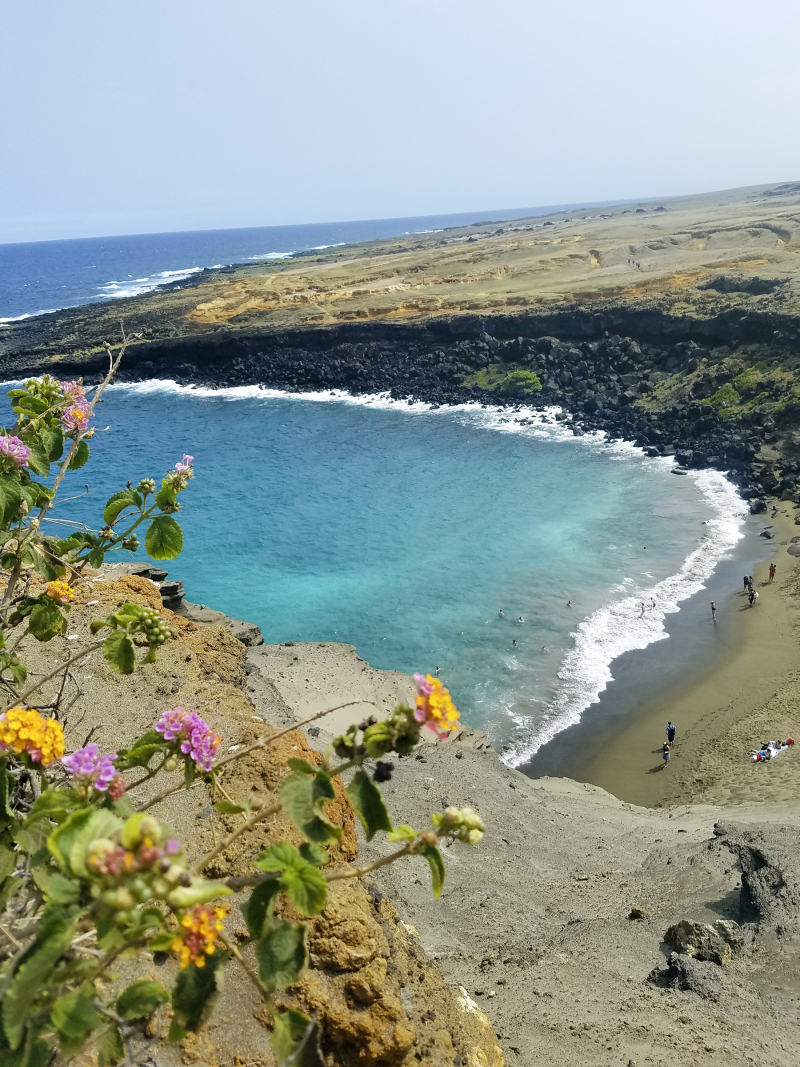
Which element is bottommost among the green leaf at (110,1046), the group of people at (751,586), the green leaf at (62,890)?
the group of people at (751,586)

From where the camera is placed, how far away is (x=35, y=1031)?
2.06 metres

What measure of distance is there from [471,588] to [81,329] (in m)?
55.7

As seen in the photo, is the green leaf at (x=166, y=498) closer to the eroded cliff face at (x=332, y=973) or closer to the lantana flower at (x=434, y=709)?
the eroded cliff face at (x=332, y=973)

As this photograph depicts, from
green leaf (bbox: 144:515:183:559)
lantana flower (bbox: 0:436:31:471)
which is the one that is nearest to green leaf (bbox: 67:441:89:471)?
lantana flower (bbox: 0:436:31:471)

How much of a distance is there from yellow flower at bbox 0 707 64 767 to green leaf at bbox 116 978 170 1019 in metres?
0.83

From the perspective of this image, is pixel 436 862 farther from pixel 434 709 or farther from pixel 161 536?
pixel 161 536

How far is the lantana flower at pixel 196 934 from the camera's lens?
74.4 inches

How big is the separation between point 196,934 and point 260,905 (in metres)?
0.27

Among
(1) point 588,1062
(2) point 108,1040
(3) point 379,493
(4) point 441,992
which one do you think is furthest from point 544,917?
(3) point 379,493

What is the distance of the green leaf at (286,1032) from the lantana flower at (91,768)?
0.96 metres

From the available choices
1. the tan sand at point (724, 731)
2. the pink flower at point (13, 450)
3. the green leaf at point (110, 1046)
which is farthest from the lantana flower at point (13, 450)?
the tan sand at point (724, 731)

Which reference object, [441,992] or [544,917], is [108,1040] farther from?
[544,917]

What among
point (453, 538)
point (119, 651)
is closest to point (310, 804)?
point (119, 651)

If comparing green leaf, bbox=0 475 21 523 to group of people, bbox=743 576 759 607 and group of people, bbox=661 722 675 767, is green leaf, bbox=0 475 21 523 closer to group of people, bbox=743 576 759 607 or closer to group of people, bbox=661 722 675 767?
group of people, bbox=661 722 675 767
